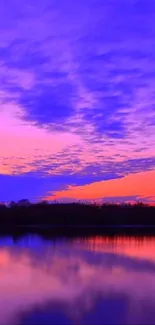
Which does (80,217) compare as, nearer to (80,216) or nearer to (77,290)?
(80,216)

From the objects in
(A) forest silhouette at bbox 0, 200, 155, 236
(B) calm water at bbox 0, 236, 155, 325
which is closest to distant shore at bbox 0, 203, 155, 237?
(A) forest silhouette at bbox 0, 200, 155, 236

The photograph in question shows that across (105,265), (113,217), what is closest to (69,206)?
(113,217)

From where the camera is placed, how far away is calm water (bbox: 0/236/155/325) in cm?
1162

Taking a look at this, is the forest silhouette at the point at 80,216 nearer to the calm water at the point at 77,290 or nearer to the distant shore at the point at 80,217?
the distant shore at the point at 80,217

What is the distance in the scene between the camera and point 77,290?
1533cm

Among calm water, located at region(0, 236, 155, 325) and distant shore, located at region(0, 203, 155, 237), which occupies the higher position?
distant shore, located at region(0, 203, 155, 237)

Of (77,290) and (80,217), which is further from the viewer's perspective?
(80,217)

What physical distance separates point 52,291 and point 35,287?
866mm

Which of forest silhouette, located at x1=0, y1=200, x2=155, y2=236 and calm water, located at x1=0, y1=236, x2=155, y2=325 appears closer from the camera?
calm water, located at x1=0, y1=236, x2=155, y2=325

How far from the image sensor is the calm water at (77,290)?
11.6 meters

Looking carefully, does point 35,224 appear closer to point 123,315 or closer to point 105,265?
point 105,265

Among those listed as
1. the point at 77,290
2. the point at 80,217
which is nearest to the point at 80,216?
the point at 80,217

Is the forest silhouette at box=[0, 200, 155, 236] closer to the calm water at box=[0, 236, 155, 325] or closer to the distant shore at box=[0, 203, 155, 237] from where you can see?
the distant shore at box=[0, 203, 155, 237]

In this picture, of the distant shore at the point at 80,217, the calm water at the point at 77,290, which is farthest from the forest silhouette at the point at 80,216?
the calm water at the point at 77,290
